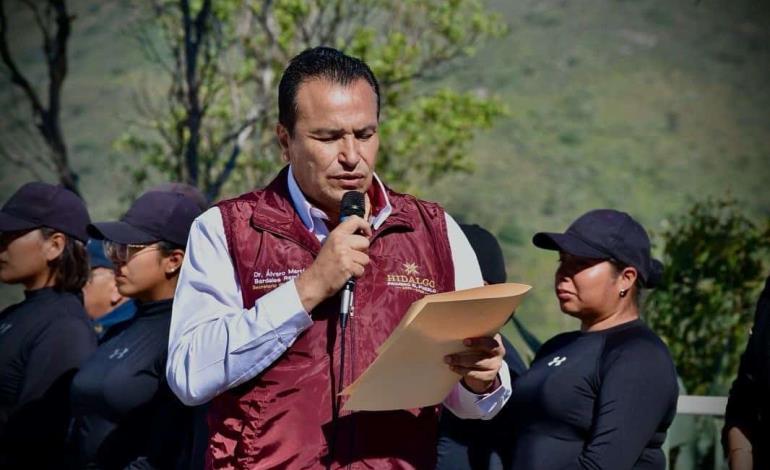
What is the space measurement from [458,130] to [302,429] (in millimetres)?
14948

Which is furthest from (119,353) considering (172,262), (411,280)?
(411,280)

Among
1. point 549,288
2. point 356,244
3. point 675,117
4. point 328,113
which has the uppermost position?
point 328,113

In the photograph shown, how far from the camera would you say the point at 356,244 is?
2.87m

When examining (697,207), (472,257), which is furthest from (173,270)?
(697,207)

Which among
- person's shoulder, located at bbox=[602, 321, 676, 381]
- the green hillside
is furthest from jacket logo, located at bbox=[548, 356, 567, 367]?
the green hillside

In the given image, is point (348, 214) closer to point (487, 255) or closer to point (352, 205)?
point (352, 205)

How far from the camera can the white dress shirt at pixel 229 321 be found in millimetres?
2945

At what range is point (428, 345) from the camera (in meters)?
2.99

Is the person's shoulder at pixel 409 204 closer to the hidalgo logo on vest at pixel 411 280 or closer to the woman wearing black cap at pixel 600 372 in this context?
the hidalgo logo on vest at pixel 411 280

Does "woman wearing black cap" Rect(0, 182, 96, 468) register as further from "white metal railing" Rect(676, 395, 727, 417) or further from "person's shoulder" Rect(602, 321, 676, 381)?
"white metal railing" Rect(676, 395, 727, 417)

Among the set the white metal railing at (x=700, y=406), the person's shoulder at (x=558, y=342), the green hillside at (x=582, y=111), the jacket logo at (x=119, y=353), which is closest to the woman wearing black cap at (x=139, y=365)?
the jacket logo at (x=119, y=353)

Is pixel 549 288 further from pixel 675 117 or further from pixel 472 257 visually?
pixel 472 257

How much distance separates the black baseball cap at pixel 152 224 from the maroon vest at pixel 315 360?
148 cm

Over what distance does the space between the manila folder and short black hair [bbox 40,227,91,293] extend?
2.80 meters
